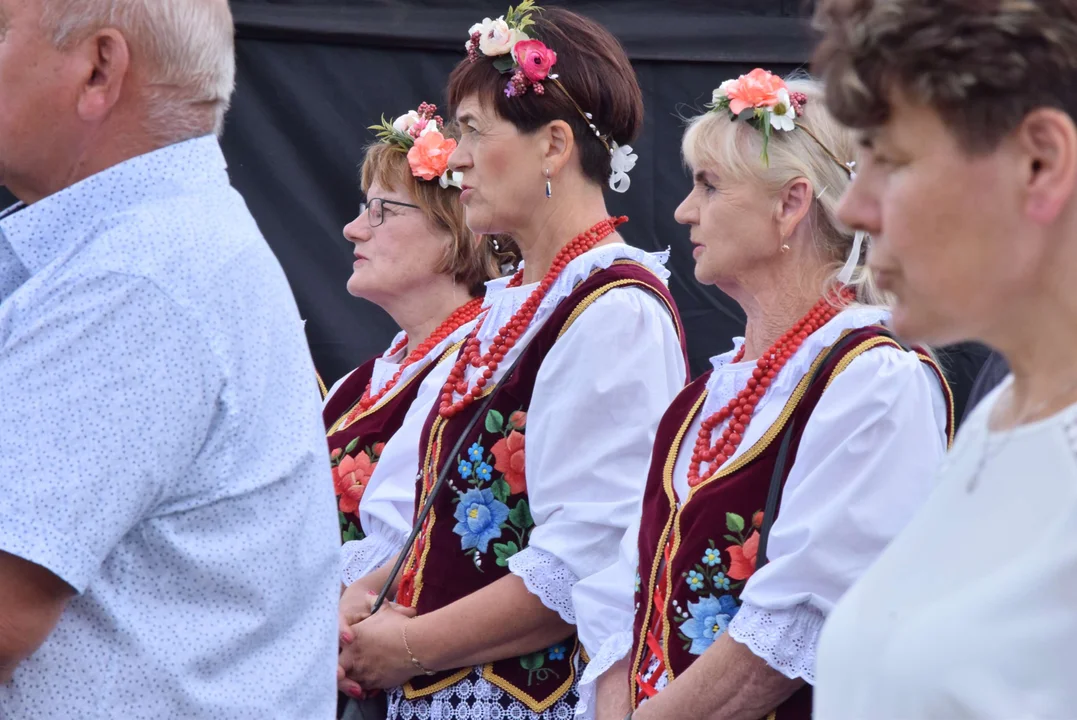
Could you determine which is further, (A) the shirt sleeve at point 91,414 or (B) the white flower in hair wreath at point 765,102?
(B) the white flower in hair wreath at point 765,102

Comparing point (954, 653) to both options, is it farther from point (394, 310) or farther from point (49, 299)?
point (394, 310)

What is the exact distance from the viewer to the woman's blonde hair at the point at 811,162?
2500 millimetres

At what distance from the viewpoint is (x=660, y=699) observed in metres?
2.29

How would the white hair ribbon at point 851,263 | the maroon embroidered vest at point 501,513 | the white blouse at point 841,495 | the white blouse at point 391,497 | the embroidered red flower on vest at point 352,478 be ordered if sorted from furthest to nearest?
the embroidered red flower on vest at point 352,478, the white blouse at point 391,497, the maroon embroidered vest at point 501,513, the white hair ribbon at point 851,263, the white blouse at point 841,495

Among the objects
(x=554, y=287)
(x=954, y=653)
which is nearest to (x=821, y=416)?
(x=554, y=287)

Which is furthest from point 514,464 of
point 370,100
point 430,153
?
point 370,100

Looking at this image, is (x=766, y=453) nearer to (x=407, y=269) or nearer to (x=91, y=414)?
(x=91, y=414)

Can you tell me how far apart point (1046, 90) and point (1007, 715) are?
0.48 metres

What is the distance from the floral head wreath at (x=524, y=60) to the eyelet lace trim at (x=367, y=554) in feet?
3.07

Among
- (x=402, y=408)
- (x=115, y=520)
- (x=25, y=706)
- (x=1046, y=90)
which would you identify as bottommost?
(x=402, y=408)

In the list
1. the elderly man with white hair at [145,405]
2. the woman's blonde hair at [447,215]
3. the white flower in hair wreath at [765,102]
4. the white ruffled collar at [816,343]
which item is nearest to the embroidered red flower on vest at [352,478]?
the woman's blonde hair at [447,215]

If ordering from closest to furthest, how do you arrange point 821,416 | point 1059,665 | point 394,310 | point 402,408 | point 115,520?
point 1059,665
point 115,520
point 821,416
point 402,408
point 394,310

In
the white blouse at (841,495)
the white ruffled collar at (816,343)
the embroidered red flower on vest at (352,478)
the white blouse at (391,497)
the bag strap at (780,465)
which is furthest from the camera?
the embroidered red flower on vest at (352,478)

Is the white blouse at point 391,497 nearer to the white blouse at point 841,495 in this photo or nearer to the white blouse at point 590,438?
the white blouse at point 590,438
